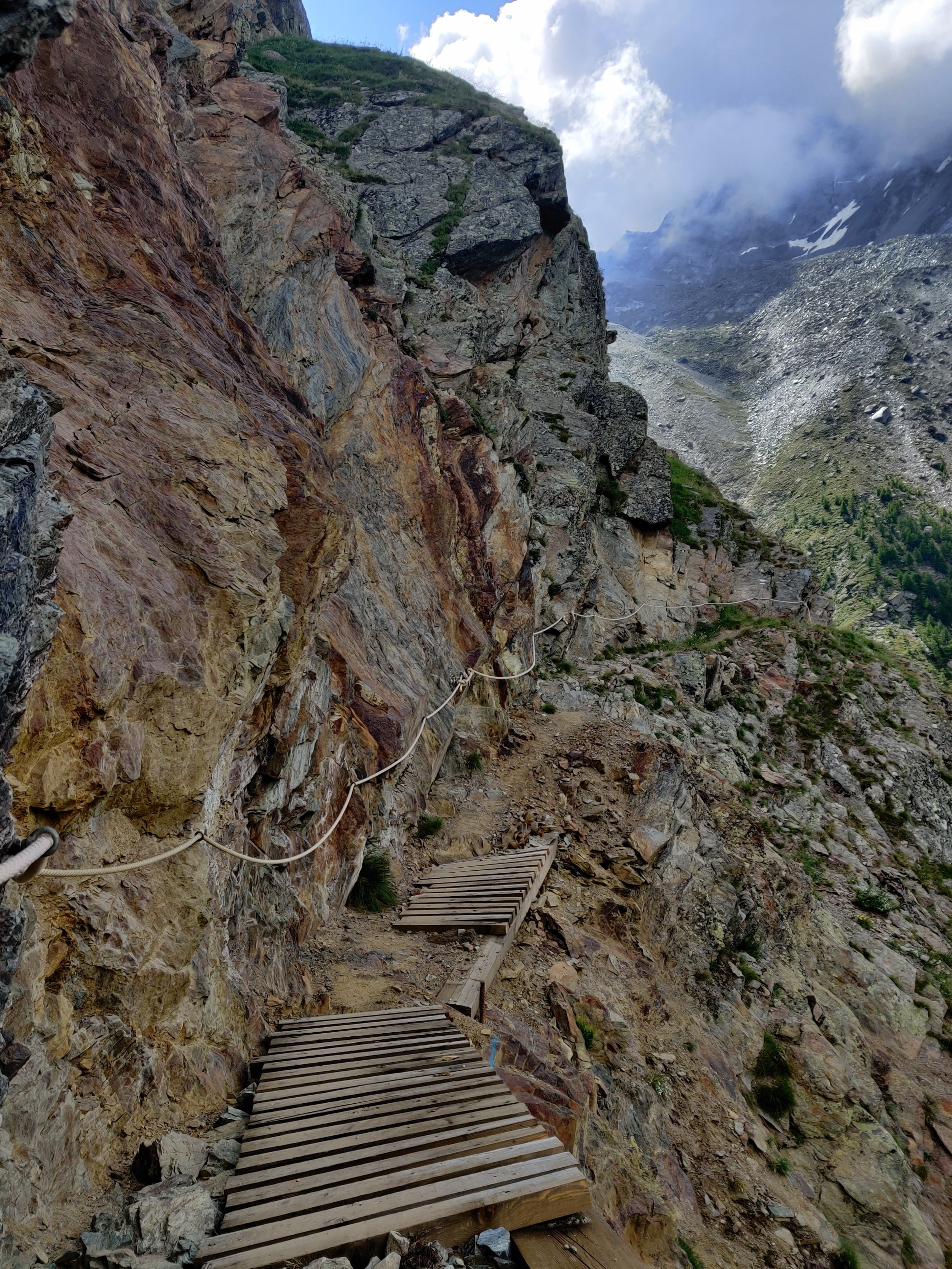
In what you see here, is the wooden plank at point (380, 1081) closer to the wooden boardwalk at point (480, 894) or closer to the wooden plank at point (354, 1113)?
the wooden plank at point (354, 1113)

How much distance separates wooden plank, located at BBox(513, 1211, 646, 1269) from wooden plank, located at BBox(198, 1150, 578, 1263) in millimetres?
248

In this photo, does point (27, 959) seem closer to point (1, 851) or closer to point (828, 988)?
point (1, 851)

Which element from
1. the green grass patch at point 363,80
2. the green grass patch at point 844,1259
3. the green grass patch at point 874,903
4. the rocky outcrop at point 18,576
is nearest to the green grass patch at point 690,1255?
the green grass patch at point 844,1259

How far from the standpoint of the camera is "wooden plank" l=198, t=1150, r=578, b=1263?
Result: 3254 millimetres

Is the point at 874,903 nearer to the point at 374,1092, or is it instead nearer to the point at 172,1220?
the point at 374,1092

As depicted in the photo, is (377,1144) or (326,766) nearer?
(377,1144)

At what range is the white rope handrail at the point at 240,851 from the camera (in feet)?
8.74

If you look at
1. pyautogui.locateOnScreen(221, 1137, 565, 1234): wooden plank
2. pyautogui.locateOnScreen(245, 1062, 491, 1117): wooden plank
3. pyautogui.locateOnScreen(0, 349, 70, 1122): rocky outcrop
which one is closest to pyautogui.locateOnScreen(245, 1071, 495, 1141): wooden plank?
pyautogui.locateOnScreen(245, 1062, 491, 1117): wooden plank

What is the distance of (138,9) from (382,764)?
44.9 feet

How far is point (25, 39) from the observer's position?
108 inches

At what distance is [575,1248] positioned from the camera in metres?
3.70

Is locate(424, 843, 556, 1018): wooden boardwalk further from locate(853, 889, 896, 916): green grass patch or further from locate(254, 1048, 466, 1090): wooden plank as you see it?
locate(853, 889, 896, 916): green grass patch

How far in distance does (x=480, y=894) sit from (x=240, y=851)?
13.3ft

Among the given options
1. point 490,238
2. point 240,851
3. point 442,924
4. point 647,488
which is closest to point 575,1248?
point 240,851
